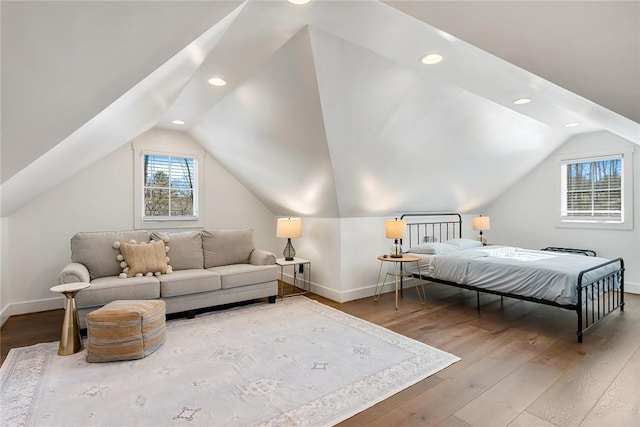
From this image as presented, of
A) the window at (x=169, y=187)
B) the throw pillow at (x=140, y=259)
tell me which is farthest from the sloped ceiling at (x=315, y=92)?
the throw pillow at (x=140, y=259)

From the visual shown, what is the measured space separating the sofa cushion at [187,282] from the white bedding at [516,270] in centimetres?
Answer: 283

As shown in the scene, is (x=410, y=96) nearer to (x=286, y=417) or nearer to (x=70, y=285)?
(x=286, y=417)

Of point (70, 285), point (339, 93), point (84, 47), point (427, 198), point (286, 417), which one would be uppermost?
point (339, 93)

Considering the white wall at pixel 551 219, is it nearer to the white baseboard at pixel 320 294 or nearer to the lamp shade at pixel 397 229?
the white baseboard at pixel 320 294

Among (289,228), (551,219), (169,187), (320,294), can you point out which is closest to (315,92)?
(289,228)

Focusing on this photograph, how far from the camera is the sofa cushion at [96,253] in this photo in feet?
12.3

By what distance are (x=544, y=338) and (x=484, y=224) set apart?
2.96 m

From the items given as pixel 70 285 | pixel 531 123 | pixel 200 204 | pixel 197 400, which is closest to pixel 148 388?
pixel 197 400

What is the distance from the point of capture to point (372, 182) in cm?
425

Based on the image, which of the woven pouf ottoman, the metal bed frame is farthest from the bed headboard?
the woven pouf ottoman

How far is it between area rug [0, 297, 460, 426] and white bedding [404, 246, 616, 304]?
1377mm

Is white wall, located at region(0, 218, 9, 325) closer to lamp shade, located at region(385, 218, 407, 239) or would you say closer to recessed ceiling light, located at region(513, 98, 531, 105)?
lamp shade, located at region(385, 218, 407, 239)

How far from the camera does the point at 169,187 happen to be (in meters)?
5.26

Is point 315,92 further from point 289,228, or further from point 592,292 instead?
point 592,292
